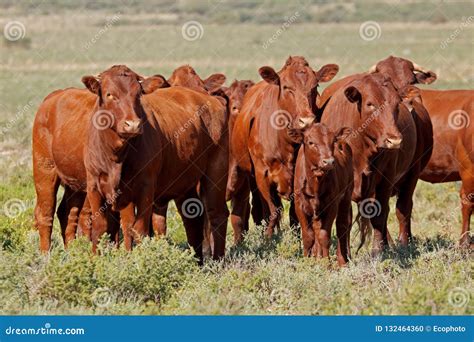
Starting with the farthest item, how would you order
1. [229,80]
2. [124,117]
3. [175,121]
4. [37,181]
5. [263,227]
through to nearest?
[229,80]
[263,227]
[37,181]
[175,121]
[124,117]

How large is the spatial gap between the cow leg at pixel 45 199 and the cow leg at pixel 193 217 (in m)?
1.40

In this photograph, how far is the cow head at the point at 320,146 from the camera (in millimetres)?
10180

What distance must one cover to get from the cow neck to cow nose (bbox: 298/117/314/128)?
2144 mm

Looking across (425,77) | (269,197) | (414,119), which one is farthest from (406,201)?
(269,197)

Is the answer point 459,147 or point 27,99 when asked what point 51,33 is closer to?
point 27,99

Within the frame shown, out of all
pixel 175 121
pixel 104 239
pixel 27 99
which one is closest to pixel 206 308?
pixel 104 239

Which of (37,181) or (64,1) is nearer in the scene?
(37,181)

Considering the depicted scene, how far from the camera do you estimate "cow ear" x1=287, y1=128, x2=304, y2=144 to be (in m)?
10.6

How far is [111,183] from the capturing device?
9.65m

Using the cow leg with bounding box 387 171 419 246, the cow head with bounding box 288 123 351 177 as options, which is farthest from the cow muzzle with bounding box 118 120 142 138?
the cow leg with bounding box 387 171 419 246

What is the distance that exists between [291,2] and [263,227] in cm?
11299

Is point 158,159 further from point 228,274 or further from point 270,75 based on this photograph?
point 270,75

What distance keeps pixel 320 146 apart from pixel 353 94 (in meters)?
1.30

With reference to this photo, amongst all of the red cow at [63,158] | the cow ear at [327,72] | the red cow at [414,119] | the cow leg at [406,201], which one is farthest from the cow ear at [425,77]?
the red cow at [63,158]
